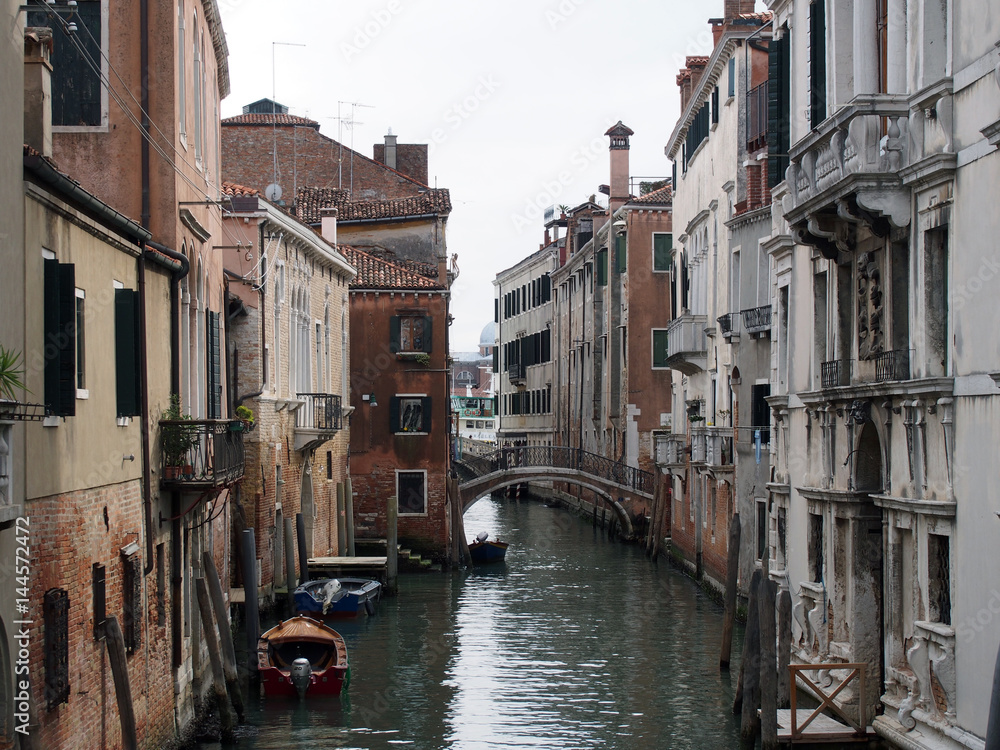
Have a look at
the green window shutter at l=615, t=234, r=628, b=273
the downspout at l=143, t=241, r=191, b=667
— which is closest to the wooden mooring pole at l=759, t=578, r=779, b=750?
the downspout at l=143, t=241, r=191, b=667

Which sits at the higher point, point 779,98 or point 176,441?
point 779,98

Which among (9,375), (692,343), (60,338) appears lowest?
(9,375)

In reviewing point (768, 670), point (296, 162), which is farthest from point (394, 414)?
point (768, 670)

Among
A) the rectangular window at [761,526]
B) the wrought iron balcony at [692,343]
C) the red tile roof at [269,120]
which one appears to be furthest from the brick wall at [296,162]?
the rectangular window at [761,526]

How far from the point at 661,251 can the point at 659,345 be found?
2539 mm

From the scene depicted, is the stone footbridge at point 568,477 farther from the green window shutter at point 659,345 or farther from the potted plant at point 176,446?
the potted plant at point 176,446

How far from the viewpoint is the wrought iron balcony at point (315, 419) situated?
2522 centimetres

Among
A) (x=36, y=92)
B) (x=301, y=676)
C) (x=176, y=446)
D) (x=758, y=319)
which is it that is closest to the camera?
(x=36, y=92)

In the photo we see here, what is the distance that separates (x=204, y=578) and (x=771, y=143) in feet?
26.0

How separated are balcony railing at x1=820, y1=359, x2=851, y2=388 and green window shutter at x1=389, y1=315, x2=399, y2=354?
1850cm

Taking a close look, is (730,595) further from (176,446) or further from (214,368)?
(176,446)

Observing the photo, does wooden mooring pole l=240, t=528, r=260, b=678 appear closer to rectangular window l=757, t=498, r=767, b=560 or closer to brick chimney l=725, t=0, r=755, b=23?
rectangular window l=757, t=498, r=767, b=560

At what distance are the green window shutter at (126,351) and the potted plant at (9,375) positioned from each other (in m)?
2.90

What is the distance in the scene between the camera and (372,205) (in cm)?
3488
